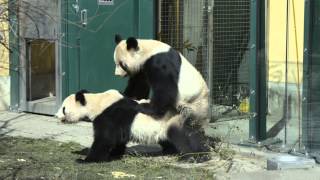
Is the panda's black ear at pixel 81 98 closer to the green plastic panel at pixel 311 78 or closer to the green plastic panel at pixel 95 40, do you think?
the green plastic panel at pixel 95 40

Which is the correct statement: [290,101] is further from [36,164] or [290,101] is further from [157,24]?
[36,164]

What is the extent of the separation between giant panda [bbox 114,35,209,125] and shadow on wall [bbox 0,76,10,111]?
400 cm

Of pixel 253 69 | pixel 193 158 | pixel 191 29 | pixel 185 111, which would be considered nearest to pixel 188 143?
pixel 193 158

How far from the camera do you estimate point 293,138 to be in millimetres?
7539

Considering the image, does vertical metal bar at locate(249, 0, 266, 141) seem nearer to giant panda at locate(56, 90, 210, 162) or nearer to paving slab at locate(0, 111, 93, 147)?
giant panda at locate(56, 90, 210, 162)

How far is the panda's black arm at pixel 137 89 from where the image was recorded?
7213 millimetres

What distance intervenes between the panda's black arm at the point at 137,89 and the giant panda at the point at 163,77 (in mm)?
43

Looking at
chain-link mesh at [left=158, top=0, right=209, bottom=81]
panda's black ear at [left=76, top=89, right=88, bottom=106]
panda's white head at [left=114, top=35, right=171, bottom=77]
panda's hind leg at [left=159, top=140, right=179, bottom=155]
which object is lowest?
panda's hind leg at [left=159, top=140, right=179, bottom=155]

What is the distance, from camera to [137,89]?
7324mm

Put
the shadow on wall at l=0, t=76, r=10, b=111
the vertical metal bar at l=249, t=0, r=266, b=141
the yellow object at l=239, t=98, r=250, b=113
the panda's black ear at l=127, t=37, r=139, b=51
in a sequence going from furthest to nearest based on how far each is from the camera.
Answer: the shadow on wall at l=0, t=76, r=10, b=111
the yellow object at l=239, t=98, r=250, b=113
the vertical metal bar at l=249, t=0, r=266, b=141
the panda's black ear at l=127, t=37, r=139, b=51

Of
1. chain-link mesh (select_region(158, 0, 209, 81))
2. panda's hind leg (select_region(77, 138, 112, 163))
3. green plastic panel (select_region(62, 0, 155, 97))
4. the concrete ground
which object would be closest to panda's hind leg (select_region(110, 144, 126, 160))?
panda's hind leg (select_region(77, 138, 112, 163))

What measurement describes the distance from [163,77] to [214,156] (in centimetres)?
126

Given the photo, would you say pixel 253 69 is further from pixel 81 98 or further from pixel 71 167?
pixel 71 167

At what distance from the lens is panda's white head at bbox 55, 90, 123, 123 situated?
22.7 ft
